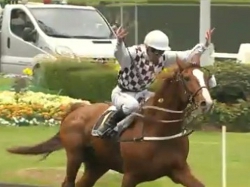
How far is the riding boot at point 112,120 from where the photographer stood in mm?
10156

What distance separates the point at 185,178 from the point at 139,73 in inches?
52.0

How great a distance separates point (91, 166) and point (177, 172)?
1839mm

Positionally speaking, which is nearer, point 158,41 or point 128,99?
point 158,41

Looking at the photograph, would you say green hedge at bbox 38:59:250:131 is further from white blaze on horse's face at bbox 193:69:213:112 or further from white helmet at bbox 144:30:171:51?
white blaze on horse's face at bbox 193:69:213:112

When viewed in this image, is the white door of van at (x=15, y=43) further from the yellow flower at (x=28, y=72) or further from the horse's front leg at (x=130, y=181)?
the horse's front leg at (x=130, y=181)

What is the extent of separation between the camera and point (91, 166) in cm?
1110

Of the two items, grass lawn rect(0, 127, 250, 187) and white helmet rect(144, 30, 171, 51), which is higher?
white helmet rect(144, 30, 171, 51)

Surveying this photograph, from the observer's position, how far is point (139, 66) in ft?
33.0

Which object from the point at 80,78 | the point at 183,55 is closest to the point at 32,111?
the point at 80,78

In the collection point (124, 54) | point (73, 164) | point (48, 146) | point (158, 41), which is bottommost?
point (73, 164)

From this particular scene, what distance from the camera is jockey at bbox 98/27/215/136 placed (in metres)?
9.75

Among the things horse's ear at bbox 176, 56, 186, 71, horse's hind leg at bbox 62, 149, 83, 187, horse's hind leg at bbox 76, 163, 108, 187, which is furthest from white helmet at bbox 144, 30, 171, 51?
horse's hind leg at bbox 76, 163, 108, 187

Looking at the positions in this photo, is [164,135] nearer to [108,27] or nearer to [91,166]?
[91,166]

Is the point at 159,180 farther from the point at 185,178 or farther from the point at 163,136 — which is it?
the point at 185,178
